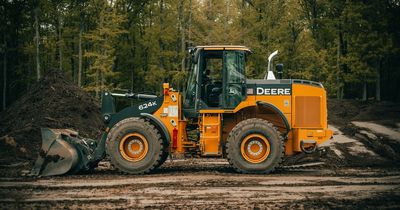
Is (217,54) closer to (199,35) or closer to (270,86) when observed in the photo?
(270,86)

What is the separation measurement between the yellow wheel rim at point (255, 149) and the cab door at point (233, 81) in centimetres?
98

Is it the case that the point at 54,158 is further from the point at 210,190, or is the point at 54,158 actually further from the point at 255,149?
the point at 255,149

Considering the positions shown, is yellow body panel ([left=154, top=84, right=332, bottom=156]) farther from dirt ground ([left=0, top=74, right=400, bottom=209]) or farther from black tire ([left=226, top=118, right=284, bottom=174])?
dirt ground ([left=0, top=74, right=400, bottom=209])

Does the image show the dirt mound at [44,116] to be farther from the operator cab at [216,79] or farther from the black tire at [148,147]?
the operator cab at [216,79]

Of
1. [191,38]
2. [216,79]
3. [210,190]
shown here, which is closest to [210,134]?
[216,79]

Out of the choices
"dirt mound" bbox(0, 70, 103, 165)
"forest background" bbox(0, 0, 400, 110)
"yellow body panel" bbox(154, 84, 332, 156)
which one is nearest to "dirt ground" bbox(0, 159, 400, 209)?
"yellow body panel" bbox(154, 84, 332, 156)

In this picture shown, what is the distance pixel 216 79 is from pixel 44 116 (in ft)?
26.9

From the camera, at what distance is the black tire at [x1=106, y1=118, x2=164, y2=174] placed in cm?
1257

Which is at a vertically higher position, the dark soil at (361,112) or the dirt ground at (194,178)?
the dark soil at (361,112)

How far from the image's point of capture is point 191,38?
32.8 m

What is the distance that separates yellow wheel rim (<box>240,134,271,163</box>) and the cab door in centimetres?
98

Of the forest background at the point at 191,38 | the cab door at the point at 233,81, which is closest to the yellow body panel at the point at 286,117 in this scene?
the cab door at the point at 233,81

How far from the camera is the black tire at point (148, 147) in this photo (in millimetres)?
12570

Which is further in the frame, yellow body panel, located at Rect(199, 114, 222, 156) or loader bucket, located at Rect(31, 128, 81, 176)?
yellow body panel, located at Rect(199, 114, 222, 156)
